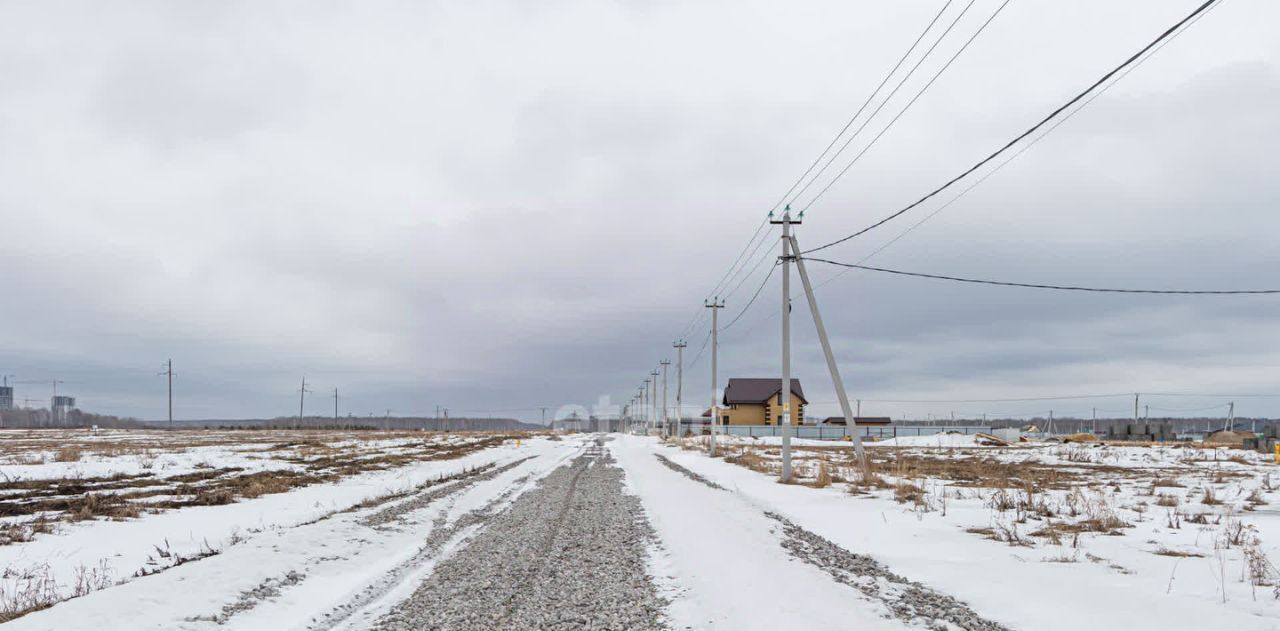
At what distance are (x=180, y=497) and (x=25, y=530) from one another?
6077 mm

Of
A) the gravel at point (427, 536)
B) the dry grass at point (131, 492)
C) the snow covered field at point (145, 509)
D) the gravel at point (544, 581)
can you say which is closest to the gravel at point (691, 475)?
the gravel at point (427, 536)

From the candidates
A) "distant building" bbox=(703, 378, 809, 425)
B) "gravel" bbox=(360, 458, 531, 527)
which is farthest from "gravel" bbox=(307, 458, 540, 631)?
"distant building" bbox=(703, 378, 809, 425)

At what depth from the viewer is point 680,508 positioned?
17.0m

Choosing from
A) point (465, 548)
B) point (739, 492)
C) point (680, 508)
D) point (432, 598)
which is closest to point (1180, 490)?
point (739, 492)

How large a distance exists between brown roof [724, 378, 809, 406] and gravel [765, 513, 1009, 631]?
9294 cm

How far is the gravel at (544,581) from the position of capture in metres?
7.64

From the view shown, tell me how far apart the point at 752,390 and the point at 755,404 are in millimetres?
3444

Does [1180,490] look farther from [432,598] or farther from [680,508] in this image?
[432,598]

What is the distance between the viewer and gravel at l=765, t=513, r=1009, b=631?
732 centimetres

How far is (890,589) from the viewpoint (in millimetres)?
8727

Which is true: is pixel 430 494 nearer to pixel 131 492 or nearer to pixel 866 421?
pixel 131 492

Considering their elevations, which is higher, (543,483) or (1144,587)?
(1144,587)

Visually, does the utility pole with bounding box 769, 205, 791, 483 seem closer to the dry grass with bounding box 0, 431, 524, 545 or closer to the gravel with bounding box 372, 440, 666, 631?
the gravel with bounding box 372, 440, 666, 631

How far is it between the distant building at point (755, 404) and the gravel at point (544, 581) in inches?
3458
